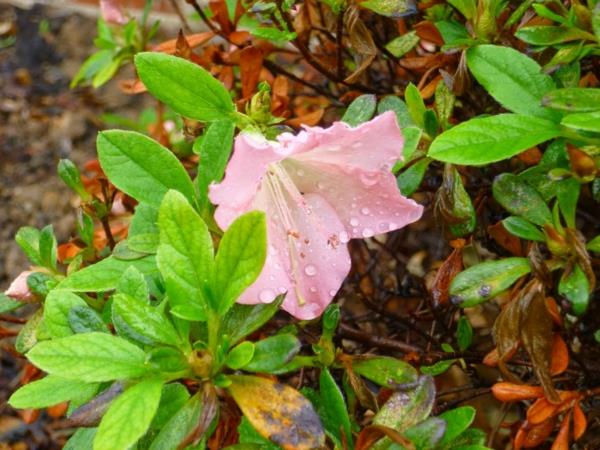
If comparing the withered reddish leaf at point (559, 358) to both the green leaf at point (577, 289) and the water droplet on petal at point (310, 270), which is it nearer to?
the green leaf at point (577, 289)

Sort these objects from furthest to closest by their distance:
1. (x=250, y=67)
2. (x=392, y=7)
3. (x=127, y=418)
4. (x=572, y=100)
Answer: (x=250, y=67) → (x=392, y=7) → (x=572, y=100) → (x=127, y=418)

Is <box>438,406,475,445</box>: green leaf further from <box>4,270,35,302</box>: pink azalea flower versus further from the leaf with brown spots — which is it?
<box>4,270,35,302</box>: pink azalea flower

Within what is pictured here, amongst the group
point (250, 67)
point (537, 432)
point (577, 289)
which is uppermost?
point (250, 67)

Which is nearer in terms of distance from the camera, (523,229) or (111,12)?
(523,229)

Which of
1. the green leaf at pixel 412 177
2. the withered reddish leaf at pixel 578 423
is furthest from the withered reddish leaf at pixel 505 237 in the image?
the withered reddish leaf at pixel 578 423

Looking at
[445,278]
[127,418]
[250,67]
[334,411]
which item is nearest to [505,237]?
[445,278]

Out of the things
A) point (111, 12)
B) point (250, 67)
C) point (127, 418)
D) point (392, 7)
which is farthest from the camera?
point (111, 12)

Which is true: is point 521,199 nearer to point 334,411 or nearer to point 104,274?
point 334,411
